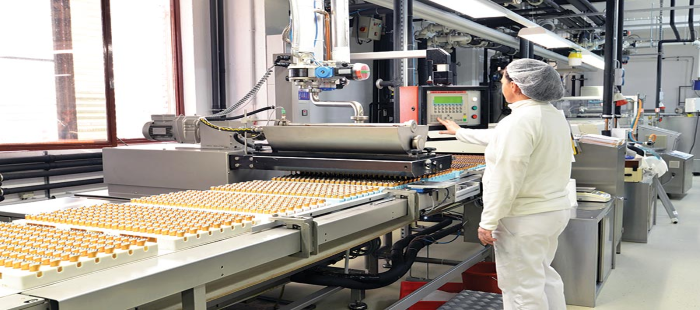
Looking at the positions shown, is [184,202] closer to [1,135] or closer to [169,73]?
[1,135]

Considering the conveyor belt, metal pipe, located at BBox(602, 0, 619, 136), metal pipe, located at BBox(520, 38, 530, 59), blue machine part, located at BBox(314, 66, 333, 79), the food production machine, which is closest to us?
the food production machine

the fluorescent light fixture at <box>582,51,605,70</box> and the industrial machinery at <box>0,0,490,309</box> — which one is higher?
the fluorescent light fixture at <box>582,51,605,70</box>

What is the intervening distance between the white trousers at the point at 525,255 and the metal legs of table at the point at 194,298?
159 centimetres

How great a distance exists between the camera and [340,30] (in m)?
2.59

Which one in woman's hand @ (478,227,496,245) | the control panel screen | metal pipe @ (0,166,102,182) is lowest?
woman's hand @ (478,227,496,245)

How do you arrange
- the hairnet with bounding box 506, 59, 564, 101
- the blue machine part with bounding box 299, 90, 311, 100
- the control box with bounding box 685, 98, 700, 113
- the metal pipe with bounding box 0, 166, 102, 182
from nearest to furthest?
the hairnet with bounding box 506, 59, 564, 101 < the metal pipe with bounding box 0, 166, 102, 182 < the blue machine part with bounding box 299, 90, 311, 100 < the control box with bounding box 685, 98, 700, 113

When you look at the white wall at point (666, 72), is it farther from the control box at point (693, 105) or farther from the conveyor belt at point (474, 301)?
the conveyor belt at point (474, 301)

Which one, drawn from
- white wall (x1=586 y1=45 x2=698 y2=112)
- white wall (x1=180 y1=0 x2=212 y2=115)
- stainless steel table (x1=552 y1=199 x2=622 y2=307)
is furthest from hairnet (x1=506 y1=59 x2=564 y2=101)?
white wall (x1=586 y1=45 x2=698 y2=112)

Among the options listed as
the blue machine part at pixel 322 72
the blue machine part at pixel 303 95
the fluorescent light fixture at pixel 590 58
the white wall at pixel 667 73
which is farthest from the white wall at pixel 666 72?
the blue machine part at pixel 322 72

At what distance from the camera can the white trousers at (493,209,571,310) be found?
250cm

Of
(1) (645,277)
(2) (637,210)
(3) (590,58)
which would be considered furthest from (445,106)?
(3) (590,58)

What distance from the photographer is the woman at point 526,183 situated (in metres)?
2.40

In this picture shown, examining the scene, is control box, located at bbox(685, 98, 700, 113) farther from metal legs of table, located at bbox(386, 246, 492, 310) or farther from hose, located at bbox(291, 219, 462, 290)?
hose, located at bbox(291, 219, 462, 290)

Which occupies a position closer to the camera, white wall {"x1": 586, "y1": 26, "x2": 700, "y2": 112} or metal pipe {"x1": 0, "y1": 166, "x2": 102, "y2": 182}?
metal pipe {"x1": 0, "y1": 166, "x2": 102, "y2": 182}
